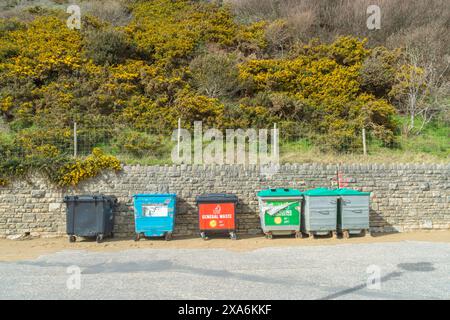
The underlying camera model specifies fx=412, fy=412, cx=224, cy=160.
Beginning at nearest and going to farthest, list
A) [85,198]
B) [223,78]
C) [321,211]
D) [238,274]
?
[238,274], [85,198], [321,211], [223,78]

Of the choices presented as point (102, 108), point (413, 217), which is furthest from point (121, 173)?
point (413, 217)

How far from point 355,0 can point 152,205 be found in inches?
829

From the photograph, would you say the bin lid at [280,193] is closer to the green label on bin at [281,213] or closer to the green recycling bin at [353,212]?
the green label on bin at [281,213]

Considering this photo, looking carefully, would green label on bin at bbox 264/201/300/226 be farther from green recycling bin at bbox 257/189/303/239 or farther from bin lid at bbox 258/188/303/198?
bin lid at bbox 258/188/303/198

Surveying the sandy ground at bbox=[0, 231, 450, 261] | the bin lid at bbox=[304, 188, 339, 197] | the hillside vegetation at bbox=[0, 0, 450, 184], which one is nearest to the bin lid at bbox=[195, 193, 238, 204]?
the sandy ground at bbox=[0, 231, 450, 261]

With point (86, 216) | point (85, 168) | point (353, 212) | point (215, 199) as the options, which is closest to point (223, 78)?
point (85, 168)

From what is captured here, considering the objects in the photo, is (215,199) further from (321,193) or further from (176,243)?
(321,193)

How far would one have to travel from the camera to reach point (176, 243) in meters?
10.0

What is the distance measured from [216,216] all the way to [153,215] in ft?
5.10

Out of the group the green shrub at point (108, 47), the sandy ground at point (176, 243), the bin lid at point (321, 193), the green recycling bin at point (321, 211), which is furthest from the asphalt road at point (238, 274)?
the green shrub at point (108, 47)

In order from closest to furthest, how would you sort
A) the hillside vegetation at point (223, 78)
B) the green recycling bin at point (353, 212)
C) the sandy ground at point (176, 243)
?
the sandy ground at point (176, 243) < the green recycling bin at point (353, 212) < the hillside vegetation at point (223, 78)

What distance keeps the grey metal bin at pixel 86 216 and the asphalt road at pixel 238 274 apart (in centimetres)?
111

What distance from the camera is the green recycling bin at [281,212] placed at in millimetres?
10305

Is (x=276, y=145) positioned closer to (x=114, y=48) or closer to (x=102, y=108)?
(x=102, y=108)
